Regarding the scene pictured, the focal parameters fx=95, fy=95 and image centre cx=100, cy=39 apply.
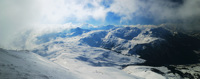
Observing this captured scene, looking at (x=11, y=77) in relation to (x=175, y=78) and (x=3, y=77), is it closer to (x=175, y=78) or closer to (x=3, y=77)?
(x=3, y=77)

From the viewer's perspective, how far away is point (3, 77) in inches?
493

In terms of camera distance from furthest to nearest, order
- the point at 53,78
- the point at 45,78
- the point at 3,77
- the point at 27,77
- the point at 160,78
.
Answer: the point at 160,78
the point at 53,78
the point at 45,78
the point at 27,77
the point at 3,77

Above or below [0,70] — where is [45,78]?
below

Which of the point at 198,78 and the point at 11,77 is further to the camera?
the point at 198,78

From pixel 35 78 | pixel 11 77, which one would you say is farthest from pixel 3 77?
pixel 35 78

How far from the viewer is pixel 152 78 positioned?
234 ft

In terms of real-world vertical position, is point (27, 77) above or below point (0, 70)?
below

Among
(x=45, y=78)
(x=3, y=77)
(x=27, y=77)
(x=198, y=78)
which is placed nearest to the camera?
(x=3, y=77)

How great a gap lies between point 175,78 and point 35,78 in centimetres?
11075

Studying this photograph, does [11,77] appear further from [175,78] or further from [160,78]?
[175,78]

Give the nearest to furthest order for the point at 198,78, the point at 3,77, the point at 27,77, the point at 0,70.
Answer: the point at 3,77
the point at 0,70
the point at 27,77
the point at 198,78

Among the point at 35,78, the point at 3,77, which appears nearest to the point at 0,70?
the point at 3,77

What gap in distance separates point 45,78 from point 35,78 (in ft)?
5.52

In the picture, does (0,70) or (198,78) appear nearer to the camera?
(0,70)
